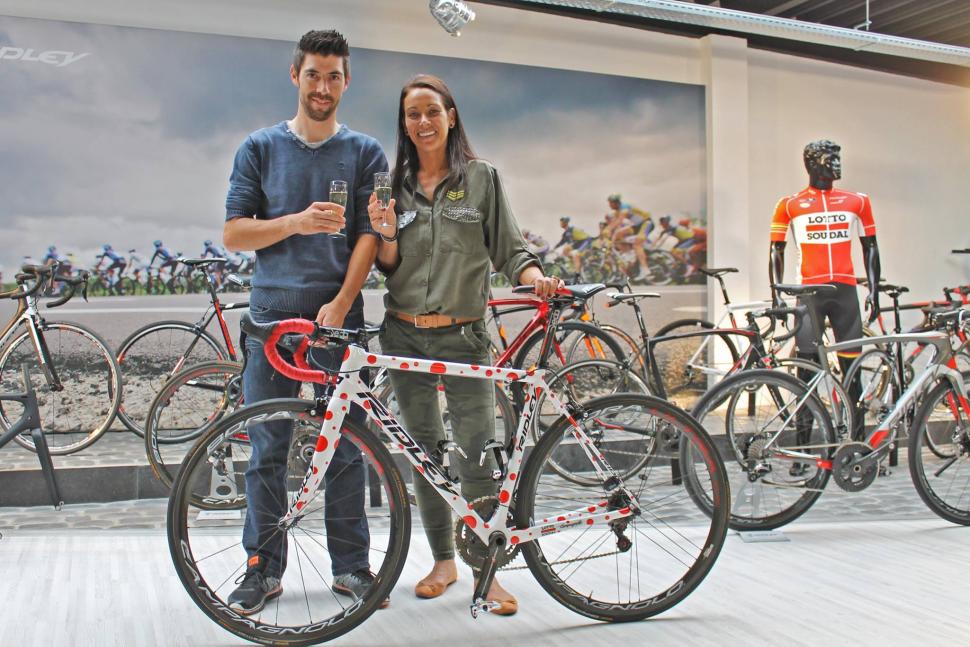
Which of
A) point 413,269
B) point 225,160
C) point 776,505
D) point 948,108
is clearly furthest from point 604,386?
point 948,108

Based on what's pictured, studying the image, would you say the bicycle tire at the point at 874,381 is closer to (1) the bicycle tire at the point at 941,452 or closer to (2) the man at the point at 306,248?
(1) the bicycle tire at the point at 941,452

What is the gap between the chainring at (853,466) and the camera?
3545mm

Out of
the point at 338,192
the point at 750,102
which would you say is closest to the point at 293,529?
the point at 338,192

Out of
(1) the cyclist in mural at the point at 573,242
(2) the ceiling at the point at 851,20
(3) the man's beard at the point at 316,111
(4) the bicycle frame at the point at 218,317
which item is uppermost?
(2) the ceiling at the point at 851,20

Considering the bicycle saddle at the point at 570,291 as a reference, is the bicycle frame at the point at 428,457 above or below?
below

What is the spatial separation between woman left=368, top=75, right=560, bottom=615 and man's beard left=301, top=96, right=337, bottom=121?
0.19 meters

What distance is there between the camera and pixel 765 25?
20.0ft

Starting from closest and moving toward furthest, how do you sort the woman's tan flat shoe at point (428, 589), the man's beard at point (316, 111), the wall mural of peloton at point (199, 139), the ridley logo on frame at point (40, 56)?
the man's beard at point (316, 111)
the woman's tan flat shoe at point (428, 589)
the ridley logo on frame at point (40, 56)
the wall mural of peloton at point (199, 139)

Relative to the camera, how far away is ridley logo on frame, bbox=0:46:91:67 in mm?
5316

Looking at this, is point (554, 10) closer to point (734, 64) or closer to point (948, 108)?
point (734, 64)

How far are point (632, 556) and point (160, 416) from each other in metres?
2.47

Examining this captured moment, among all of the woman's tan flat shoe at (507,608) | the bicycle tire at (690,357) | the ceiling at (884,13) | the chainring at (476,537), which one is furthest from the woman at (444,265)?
the ceiling at (884,13)

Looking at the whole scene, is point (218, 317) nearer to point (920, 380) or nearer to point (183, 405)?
point (183, 405)

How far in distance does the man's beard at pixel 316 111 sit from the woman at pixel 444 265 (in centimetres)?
19
